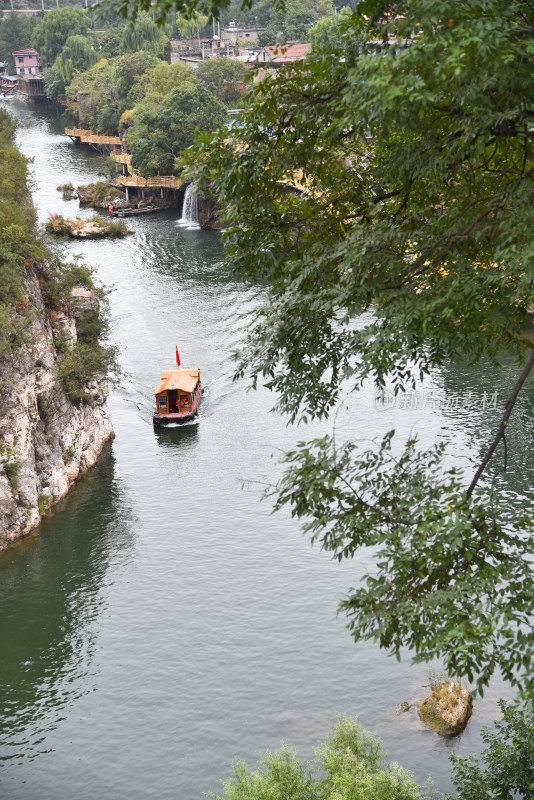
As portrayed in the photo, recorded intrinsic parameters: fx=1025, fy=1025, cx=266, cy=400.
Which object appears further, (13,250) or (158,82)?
(158,82)

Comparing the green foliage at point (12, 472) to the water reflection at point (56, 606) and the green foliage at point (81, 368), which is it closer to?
the water reflection at point (56, 606)

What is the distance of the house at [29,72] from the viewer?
183 m

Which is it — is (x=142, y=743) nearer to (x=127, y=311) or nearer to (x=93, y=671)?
(x=93, y=671)

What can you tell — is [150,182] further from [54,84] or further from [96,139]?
[54,84]

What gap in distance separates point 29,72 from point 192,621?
174m

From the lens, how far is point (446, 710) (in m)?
30.8

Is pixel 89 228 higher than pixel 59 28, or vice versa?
pixel 59 28

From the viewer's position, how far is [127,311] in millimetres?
69875

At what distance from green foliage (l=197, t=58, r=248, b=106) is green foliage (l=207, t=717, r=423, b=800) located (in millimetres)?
101586

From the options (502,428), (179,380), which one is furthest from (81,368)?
(502,428)

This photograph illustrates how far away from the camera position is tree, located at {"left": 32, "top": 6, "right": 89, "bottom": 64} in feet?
584

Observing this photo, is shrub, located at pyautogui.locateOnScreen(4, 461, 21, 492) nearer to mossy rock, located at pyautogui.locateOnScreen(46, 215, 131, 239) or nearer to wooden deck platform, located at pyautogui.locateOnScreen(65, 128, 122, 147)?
mossy rock, located at pyautogui.locateOnScreen(46, 215, 131, 239)

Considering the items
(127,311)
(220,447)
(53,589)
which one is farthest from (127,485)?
(127,311)

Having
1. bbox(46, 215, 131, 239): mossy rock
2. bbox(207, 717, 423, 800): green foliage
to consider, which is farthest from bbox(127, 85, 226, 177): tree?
bbox(207, 717, 423, 800): green foliage
